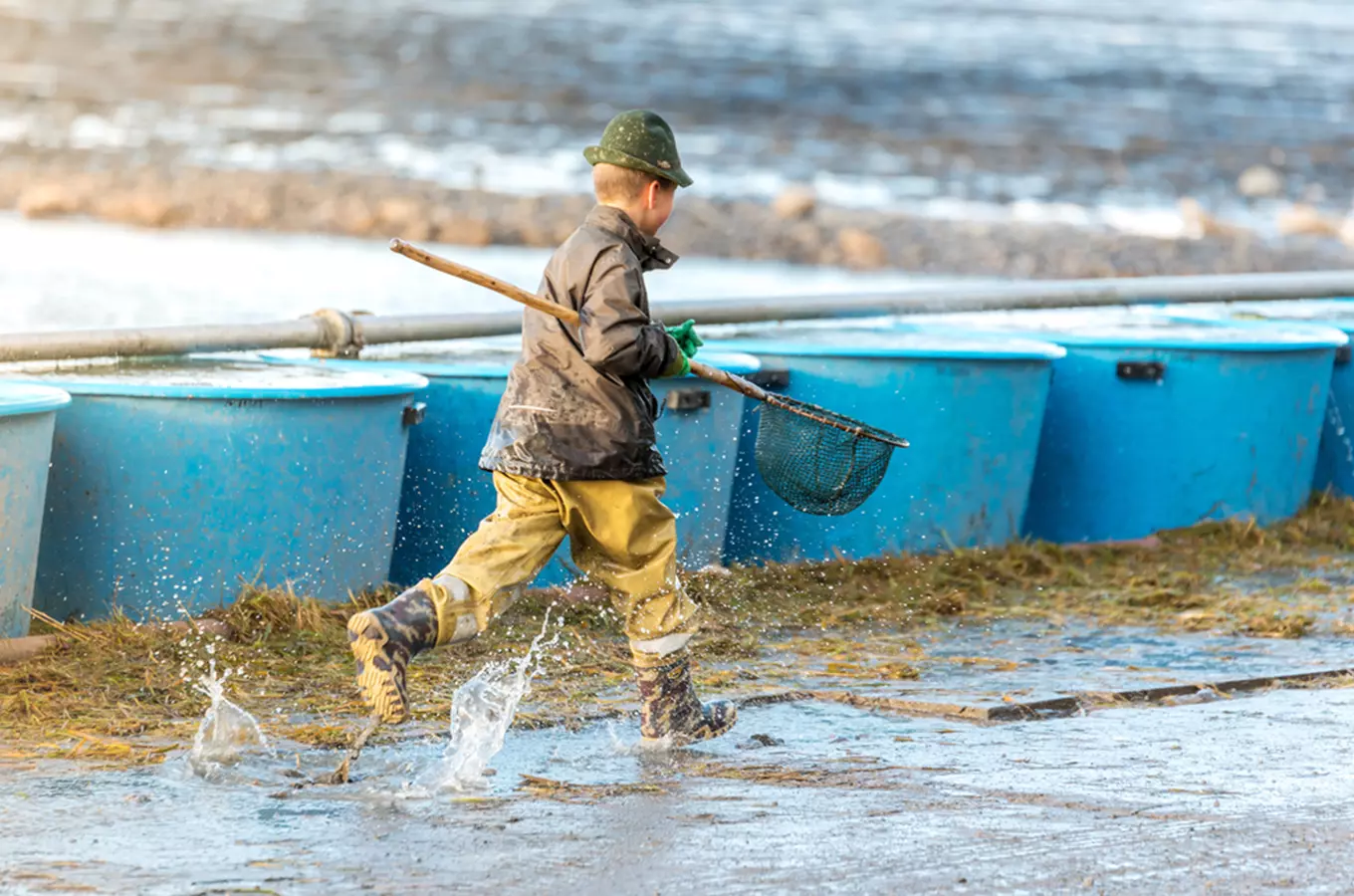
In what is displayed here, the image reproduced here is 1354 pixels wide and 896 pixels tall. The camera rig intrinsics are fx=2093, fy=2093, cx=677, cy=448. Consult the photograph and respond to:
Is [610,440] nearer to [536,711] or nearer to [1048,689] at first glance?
[536,711]

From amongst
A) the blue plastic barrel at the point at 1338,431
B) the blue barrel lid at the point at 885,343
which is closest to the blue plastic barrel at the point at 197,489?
the blue barrel lid at the point at 885,343

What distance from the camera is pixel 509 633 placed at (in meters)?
6.45

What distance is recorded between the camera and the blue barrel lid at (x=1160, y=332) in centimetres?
832

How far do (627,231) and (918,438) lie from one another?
2816 mm

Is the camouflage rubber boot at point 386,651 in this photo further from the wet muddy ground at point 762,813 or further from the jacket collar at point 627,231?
the jacket collar at point 627,231

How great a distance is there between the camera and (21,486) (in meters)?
5.57

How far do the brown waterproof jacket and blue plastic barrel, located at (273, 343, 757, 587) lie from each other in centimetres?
164

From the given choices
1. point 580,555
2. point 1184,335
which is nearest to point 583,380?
point 580,555

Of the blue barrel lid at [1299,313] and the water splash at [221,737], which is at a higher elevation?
the blue barrel lid at [1299,313]

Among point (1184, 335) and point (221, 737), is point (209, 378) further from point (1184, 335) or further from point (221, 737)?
point (1184, 335)

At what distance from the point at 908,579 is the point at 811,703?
1734mm

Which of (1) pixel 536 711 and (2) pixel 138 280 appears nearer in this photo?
(1) pixel 536 711

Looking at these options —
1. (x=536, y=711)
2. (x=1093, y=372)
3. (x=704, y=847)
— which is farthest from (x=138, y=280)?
(x=704, y=847)

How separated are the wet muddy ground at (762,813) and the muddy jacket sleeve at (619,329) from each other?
3.21 ft
